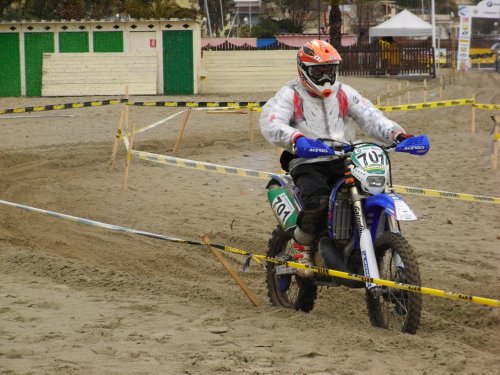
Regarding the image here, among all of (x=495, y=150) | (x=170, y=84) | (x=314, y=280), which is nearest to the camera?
(x=314, y=280)

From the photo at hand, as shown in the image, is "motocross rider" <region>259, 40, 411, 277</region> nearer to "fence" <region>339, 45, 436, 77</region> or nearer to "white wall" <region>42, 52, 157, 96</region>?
"white wall" <region>42, 52, 157, 96</region>

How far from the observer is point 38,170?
15.8m

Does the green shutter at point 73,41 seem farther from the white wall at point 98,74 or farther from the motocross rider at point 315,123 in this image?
the motocross rider at point 315,123

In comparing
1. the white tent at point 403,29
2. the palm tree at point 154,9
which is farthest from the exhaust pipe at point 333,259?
the white tent at point 403,29

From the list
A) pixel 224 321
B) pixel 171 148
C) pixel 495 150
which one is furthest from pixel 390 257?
pixel 171 148

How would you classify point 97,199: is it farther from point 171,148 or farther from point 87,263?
point 171,148

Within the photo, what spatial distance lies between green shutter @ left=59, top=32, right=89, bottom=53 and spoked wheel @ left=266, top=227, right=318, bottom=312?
86.7ft

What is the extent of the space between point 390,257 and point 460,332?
28.1 inches

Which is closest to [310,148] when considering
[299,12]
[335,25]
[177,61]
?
[177,61]

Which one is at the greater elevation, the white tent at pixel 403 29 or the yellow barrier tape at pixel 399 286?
the white tent at pixel 403 29

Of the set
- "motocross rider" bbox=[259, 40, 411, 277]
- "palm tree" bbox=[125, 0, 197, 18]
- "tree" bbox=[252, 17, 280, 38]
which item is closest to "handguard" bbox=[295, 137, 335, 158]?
"motocross rider" bbox=[259, 40, 411, 277]

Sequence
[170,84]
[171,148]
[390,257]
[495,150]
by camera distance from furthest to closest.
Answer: [170,84] < [171,148] < [495,150] < [390,257]

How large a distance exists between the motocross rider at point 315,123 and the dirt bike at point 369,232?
110mm

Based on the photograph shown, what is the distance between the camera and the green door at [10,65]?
3291 cm
